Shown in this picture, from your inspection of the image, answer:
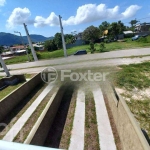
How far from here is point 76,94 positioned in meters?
7.89

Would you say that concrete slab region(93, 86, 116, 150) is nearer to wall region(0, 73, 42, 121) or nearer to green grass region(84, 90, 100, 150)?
green grass region(84, 90, 100, 150)

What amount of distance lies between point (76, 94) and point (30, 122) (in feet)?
10.5

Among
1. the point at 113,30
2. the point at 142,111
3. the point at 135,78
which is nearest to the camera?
the point at 142,111

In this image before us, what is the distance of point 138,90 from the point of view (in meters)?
7.25

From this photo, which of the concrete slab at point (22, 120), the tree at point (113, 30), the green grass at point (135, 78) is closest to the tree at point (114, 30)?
the tree at point (113, 30)

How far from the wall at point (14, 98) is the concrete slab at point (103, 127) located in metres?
4.66

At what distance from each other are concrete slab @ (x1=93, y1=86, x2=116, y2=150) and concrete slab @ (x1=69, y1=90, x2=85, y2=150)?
0.69 m

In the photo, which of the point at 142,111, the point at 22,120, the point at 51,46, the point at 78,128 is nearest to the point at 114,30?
the point at 51,46

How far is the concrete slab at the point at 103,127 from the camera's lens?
14.3 ft

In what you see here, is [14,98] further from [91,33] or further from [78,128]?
[91,33]

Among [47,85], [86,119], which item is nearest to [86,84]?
[47,85]

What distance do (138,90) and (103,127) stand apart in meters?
3.53

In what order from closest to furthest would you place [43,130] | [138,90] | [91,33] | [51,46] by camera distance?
[43,130] < [138,90] < [91,33] < [51,46]

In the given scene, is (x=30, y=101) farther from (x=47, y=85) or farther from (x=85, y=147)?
(x=85, y=147)
